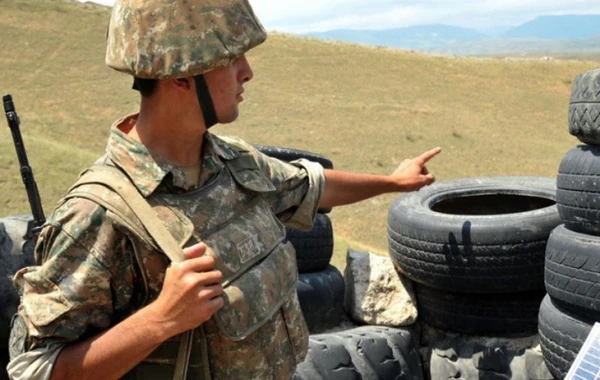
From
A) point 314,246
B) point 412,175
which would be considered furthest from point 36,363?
point 314,246

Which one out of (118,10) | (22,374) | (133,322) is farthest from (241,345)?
(118,10)

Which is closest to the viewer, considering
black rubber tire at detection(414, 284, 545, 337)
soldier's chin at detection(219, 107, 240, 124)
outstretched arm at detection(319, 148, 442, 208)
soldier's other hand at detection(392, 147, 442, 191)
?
soldier's chin at detection(219, 107, 240, 124)

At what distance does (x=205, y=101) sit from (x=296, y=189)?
2.21 feet

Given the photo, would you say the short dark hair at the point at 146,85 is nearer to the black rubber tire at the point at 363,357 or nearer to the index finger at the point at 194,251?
the index finger at the point at 194,251

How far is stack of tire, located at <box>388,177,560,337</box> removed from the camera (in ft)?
12.4

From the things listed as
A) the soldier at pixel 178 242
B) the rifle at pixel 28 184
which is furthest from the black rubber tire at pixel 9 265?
the soldier at pixel 178 242

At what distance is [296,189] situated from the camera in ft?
8.74

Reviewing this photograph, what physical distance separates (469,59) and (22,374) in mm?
35382

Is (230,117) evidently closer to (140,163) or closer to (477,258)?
(140,163)

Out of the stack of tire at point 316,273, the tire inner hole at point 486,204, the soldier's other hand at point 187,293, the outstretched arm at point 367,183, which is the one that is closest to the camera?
the soldier's other hand at point 187,293

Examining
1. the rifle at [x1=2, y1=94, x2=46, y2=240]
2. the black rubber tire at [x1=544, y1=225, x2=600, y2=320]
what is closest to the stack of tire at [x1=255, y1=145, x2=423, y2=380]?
the black rubber tire at [x1=544, y1=225, x2=600, y2=320]

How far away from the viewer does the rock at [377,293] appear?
4.37m

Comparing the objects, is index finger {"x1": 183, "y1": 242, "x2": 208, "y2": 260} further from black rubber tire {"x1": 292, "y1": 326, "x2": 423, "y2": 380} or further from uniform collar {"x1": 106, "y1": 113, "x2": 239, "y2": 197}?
black rubber tire {"x1": 292, "y1": 326, "x2": 423, "y2": 380}

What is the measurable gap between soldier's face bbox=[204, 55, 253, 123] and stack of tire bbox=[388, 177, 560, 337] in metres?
2.00
